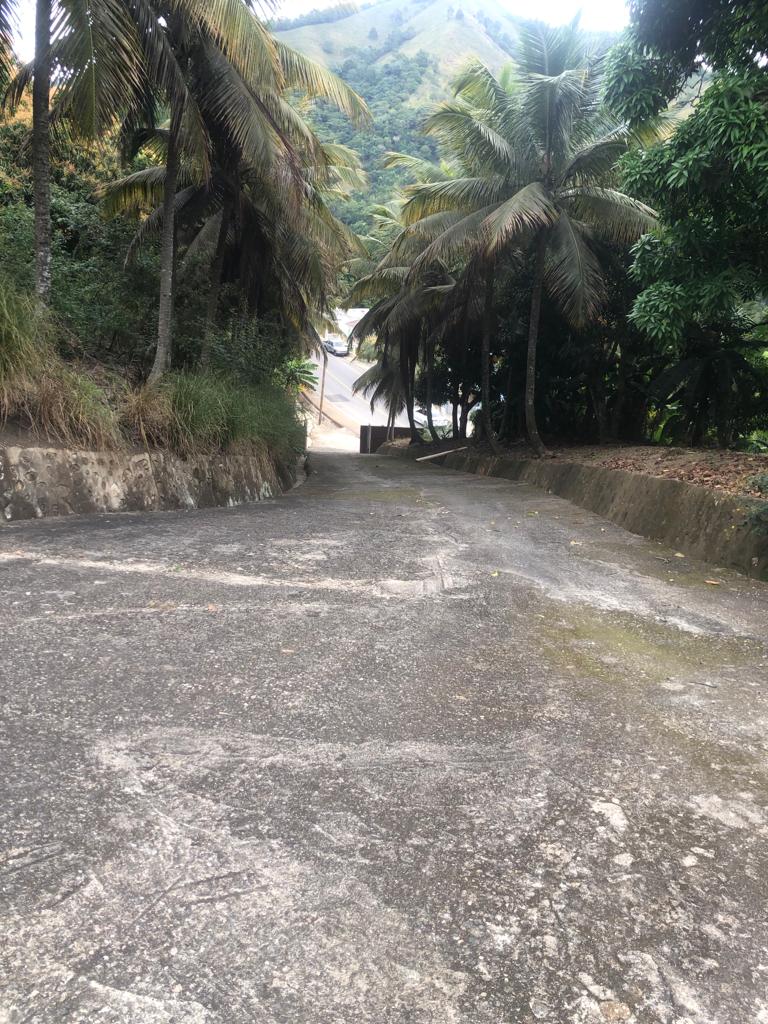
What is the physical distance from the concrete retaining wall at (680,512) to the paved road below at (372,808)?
1.51 metres

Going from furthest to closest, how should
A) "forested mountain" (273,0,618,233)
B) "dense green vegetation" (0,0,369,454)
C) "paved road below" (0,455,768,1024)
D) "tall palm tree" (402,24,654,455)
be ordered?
"forested mountain" (273,0,618,233) < "tall palm tree" (402,24,654,455) < "dense green vegetation" (0,0,369,454) < "paved road below" (0,455,768,1024)

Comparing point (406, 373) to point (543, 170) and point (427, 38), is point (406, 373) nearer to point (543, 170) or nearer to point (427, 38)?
point (543, 170)

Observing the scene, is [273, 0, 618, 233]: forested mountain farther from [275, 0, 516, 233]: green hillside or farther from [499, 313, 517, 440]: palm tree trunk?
[499, 313, 517, 440]: palm tree trunk

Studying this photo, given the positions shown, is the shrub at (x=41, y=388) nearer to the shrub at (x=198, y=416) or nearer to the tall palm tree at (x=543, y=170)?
the shrub at (x=198, y=416)

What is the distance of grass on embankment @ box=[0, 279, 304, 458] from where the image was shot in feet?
22.3

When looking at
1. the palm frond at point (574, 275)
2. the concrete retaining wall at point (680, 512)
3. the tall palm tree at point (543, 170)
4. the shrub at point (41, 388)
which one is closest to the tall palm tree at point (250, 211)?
the tall palm tree at point (543, 170)

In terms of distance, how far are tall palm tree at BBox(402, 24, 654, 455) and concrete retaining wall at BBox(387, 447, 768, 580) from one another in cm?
432

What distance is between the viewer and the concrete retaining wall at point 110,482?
6410 millimetres

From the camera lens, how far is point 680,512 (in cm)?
741

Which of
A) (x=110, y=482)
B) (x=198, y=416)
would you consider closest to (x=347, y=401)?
(x=198, y=416)

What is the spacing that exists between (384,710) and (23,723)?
55.2 inches

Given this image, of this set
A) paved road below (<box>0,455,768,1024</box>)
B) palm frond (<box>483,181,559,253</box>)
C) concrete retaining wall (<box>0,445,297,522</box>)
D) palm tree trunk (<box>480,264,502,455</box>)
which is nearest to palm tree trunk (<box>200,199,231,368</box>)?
concrete retaining wall (<box>0,445,297,522</box>)

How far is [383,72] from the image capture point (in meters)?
121

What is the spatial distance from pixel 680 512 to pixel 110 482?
6.03m
